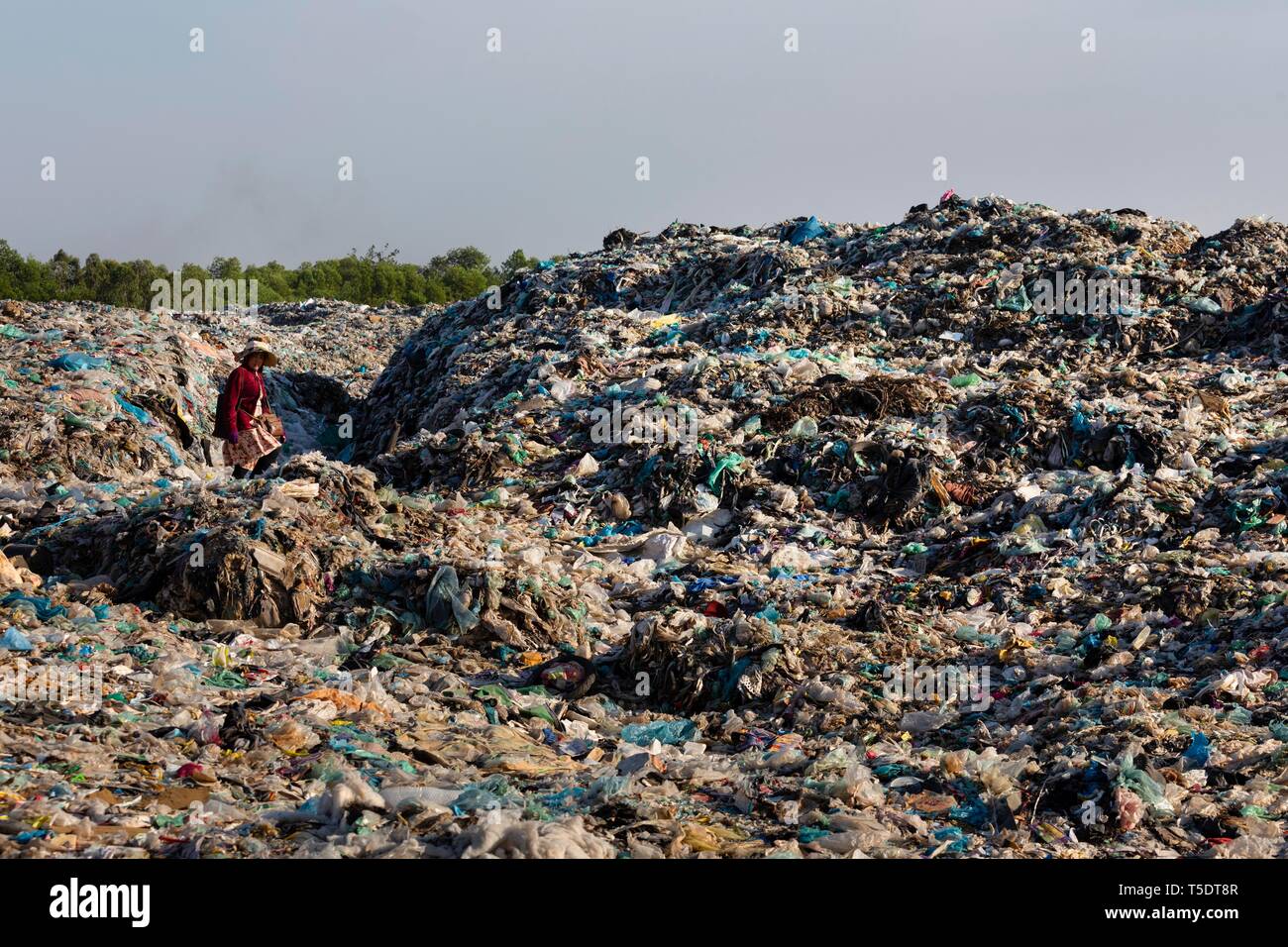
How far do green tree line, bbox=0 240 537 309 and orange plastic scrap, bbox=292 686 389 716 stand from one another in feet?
85.3

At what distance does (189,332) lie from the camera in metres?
13.6

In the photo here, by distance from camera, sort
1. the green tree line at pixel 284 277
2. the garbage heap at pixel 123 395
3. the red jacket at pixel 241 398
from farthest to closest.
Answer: the green tree line at pixel 284 277 → the garbage heap at pixel 123 395 → the red jacket at pixel 241 398

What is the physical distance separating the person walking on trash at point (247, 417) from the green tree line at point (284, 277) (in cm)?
2228

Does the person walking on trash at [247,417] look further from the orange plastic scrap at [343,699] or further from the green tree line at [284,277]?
the green tree line at [284,277]

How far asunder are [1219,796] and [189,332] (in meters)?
12.2

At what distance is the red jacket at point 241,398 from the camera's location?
27.3 feet

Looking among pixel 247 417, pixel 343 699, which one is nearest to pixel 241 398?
pixel 247 417

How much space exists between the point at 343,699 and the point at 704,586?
2710mm

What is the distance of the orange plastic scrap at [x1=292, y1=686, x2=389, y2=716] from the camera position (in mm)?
5004

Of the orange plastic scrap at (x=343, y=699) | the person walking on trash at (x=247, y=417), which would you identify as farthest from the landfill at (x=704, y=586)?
the person walking on trash at (x=247, y=417)

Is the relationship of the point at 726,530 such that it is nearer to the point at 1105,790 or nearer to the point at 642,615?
the point at 642,615

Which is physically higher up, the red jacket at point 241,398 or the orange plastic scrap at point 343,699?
the red jacket at point 241,398

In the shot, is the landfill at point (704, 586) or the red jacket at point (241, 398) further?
the red jacket at point (241, 398)

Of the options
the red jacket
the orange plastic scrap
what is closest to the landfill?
the orange plastic scrap
